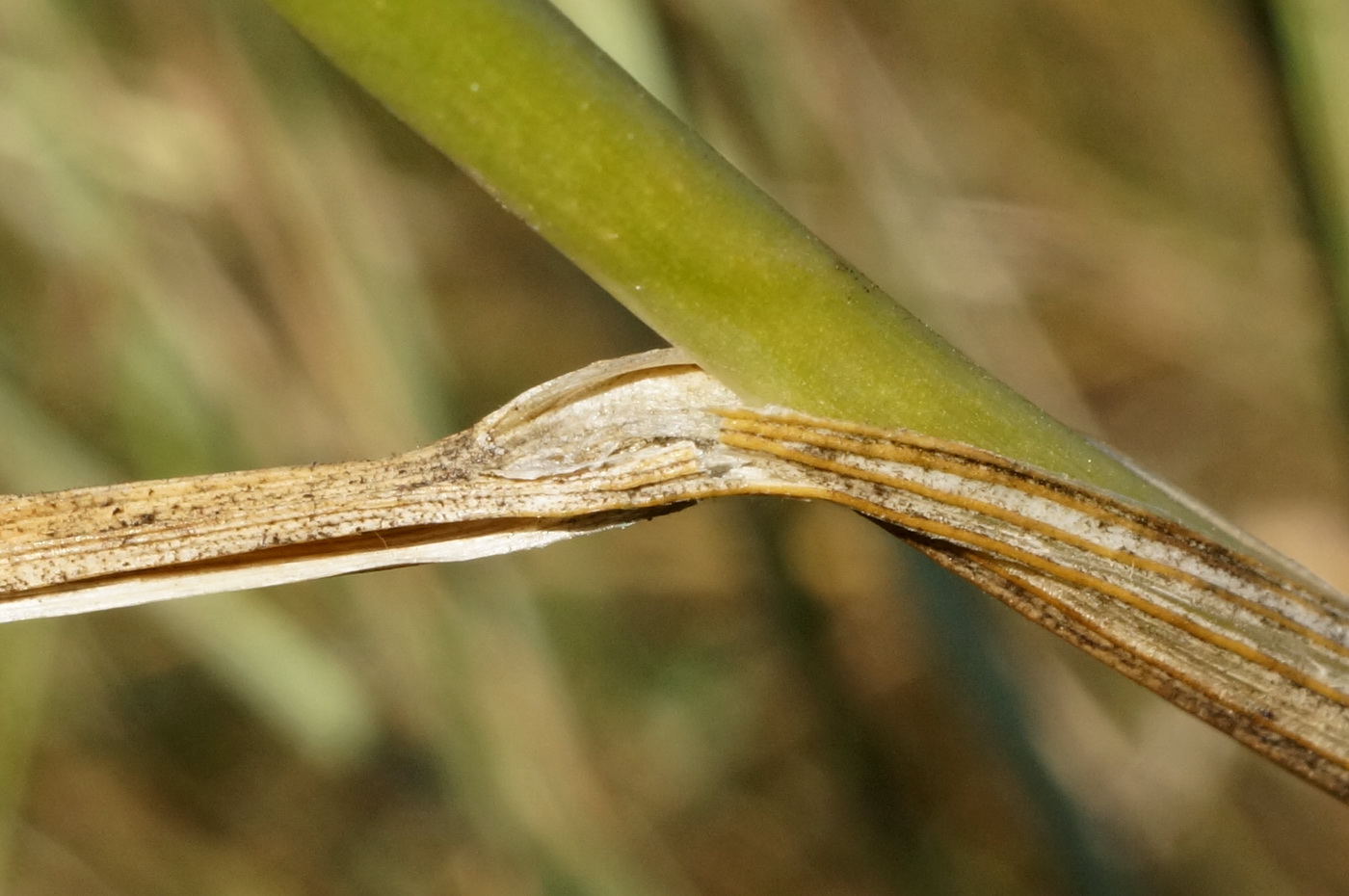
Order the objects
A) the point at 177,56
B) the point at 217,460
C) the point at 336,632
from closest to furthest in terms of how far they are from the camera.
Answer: the point at 217,460 → the point at 177,56 → the point at 336,632

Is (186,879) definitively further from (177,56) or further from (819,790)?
(177,56)

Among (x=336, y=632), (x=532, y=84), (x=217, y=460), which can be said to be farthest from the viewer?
(x=336, y=632)

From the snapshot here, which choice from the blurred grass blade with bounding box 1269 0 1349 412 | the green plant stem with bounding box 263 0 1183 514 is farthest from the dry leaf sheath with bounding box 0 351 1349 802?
the blurred grass blade with bounding box 1269 0 1349 412

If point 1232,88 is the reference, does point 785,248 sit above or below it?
below

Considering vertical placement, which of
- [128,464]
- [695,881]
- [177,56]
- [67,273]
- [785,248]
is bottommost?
[785,248]

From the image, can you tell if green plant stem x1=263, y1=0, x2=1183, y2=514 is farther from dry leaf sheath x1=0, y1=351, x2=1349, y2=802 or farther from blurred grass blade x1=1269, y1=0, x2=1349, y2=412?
blurred grass blade x1=1269, y1=0, x2=1349, y2=412

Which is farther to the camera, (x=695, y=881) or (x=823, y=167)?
(x=695, y=881)

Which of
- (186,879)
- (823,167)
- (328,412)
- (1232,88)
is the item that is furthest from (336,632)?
(1232,88)

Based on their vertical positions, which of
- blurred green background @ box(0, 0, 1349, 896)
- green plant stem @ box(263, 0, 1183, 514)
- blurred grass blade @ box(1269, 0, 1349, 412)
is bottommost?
green plant stem @ box(263, 0, 1183, 514)

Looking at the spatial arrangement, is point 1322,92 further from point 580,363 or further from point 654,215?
Result: point 580,363
